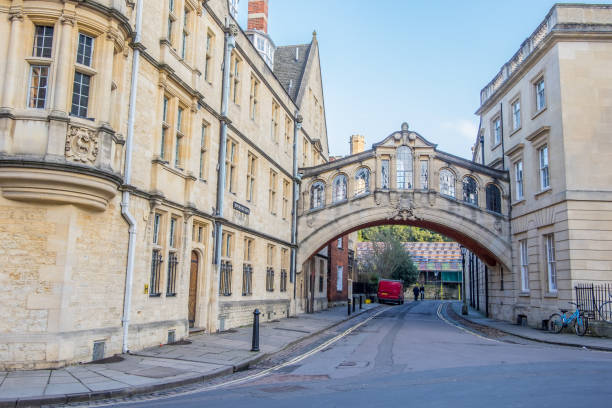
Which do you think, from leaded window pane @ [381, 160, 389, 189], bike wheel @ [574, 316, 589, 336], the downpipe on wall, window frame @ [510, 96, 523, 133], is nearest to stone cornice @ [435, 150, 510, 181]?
window frame @ [510, 96, 523, 133]

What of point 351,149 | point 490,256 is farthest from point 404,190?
point 351,149

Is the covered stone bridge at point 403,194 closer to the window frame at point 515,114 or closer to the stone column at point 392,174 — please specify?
the stone column at point 392,174

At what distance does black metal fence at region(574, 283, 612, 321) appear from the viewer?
18.8 metres

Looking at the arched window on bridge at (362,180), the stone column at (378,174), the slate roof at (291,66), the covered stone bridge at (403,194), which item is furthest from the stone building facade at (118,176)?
the slate roof at (291,66)

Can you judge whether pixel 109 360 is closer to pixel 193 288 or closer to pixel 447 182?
pixel 193 288

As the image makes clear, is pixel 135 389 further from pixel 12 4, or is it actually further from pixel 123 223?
pixel 12 4

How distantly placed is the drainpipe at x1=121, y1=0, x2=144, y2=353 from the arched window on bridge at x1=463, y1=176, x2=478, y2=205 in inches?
768

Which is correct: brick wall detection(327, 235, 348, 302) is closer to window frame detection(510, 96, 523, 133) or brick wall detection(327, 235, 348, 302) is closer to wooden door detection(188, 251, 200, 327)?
window frame detection(510, 96, 523, 133)

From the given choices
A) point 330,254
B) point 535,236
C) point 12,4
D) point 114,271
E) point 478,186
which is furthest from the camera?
point 330,254

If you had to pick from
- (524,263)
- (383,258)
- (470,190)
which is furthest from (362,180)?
(383,258)

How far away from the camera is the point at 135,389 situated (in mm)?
8289

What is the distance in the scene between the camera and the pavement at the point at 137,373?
7.71 meters

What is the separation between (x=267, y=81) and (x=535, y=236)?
13.7m

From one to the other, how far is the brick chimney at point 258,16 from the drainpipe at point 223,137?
37.6ft
